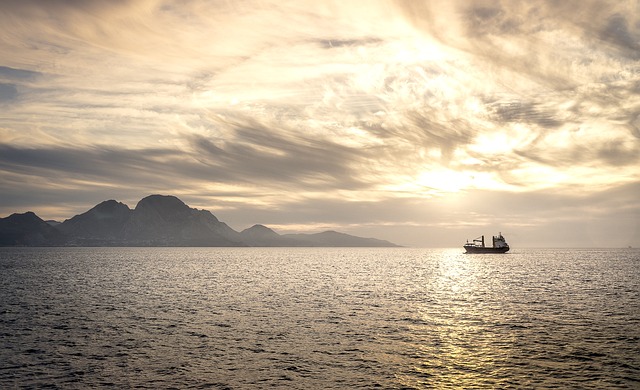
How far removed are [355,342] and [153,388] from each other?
68.8 ft

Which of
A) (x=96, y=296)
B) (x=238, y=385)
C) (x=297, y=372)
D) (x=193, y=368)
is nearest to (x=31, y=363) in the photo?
(x=193, y=368)

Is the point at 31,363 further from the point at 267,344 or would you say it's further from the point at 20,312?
the point at 20,312

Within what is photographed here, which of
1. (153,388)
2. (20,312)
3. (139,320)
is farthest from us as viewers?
(20,312)

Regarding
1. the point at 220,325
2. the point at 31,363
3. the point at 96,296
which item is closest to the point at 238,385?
the point at 31,363

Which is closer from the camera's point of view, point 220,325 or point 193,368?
point 193,368

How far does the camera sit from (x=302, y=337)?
158 ft

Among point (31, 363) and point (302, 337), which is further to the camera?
point (302, 337)

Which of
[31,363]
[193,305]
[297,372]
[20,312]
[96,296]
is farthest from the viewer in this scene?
[96,296]

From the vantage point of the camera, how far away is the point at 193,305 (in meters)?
75.3

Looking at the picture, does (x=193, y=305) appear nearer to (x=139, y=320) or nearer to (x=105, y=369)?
(x=139, y=320)

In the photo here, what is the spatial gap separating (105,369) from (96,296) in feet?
192

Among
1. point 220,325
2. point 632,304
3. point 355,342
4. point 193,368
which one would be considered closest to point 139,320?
point 220,325

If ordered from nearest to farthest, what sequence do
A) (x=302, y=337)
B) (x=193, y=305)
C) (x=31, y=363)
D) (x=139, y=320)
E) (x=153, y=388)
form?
(x=153, y=388) < (x=31, y=363) < (x=302, y=337) < (x=139, y=320) < (x=193, y=305)

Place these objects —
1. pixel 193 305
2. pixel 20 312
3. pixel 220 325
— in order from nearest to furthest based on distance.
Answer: pixel 220 325 < pixel 20 312 < pixel 193 305
